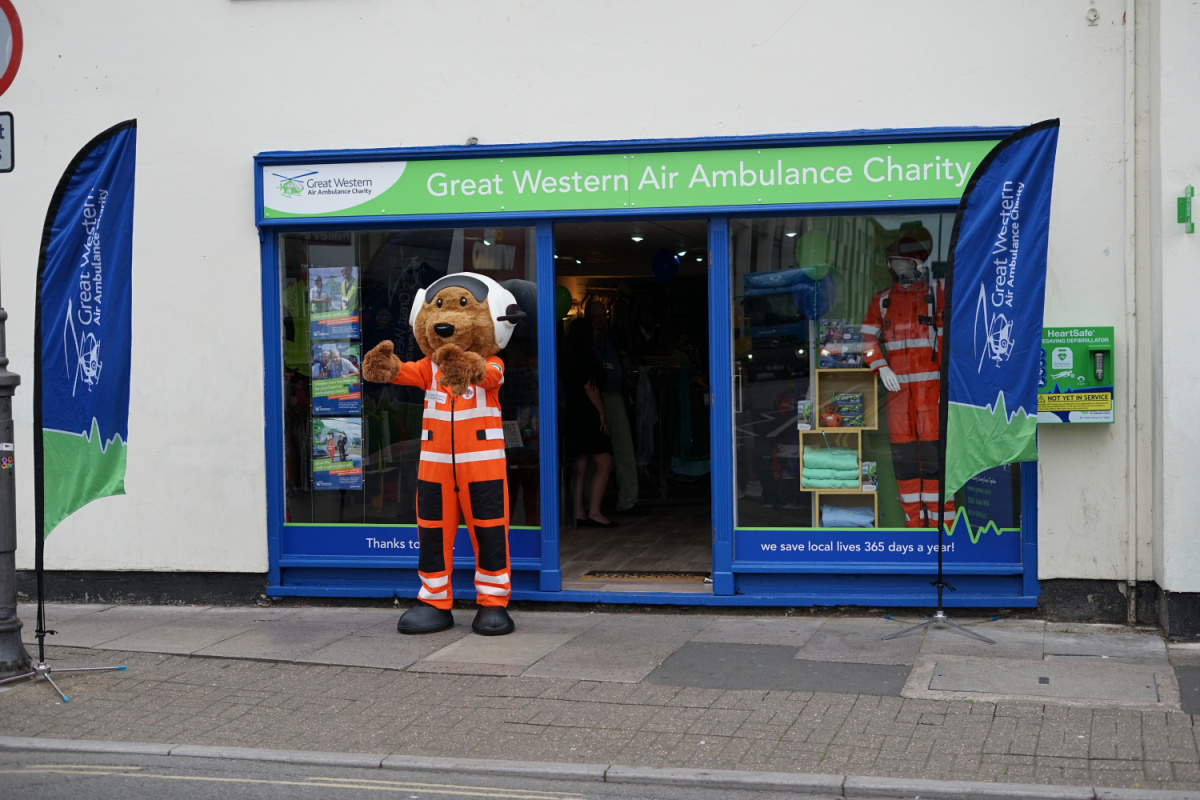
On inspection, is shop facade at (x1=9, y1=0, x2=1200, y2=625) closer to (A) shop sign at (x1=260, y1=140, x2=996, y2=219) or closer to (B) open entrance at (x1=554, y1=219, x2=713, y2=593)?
(A) shop sign at (x1=260, y1=140, x2=996, y2=219)

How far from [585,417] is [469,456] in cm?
353

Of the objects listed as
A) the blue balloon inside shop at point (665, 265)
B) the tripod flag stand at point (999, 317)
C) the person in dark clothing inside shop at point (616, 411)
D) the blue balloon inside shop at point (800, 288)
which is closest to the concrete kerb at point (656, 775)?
the tripod flag stand at point (999, 317)

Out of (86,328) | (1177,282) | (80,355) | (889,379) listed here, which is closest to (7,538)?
(80,355)

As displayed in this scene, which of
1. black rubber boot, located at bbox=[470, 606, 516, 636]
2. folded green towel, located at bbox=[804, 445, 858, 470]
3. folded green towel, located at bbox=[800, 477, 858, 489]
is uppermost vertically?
folded green towel, located at bbox=[804, 445, 858, 470]

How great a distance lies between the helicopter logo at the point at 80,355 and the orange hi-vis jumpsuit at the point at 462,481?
1760 mm

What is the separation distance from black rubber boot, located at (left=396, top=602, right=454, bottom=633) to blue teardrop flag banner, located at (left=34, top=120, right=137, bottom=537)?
75.2 inches

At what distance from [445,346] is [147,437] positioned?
2882 millimetres

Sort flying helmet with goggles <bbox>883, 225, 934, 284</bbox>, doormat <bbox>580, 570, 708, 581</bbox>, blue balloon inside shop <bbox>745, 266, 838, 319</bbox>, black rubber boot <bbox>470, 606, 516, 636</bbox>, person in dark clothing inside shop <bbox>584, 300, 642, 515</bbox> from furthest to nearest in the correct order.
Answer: person in dark clothing inside shop <bbox>584, 300, 642, 515</bbox> < doormat <bbox>580, 570, 708, 581</bbox> < blue balloon inside shop <bbox>745, 266, 838, 319</bbox> < flying helmet with goggles <bbox>883, 225, 934, 284</bbox> < black rubber boot <bbox>470, 606, 516, 636</bbox>

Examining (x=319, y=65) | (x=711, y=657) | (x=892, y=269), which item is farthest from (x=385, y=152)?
(x=711, y=657)

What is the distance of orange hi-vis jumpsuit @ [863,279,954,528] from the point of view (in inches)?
316

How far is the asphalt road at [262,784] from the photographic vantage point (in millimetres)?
4934

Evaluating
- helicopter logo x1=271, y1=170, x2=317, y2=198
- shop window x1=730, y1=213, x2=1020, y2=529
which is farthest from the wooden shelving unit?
helicopter logo x1=271, y1=170, x2=317, y2=198

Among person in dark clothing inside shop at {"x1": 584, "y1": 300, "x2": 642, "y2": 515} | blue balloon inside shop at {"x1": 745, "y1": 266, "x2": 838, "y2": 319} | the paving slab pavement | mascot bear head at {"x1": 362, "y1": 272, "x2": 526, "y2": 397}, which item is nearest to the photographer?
the paving slab pavement

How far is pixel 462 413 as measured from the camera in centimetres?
752
